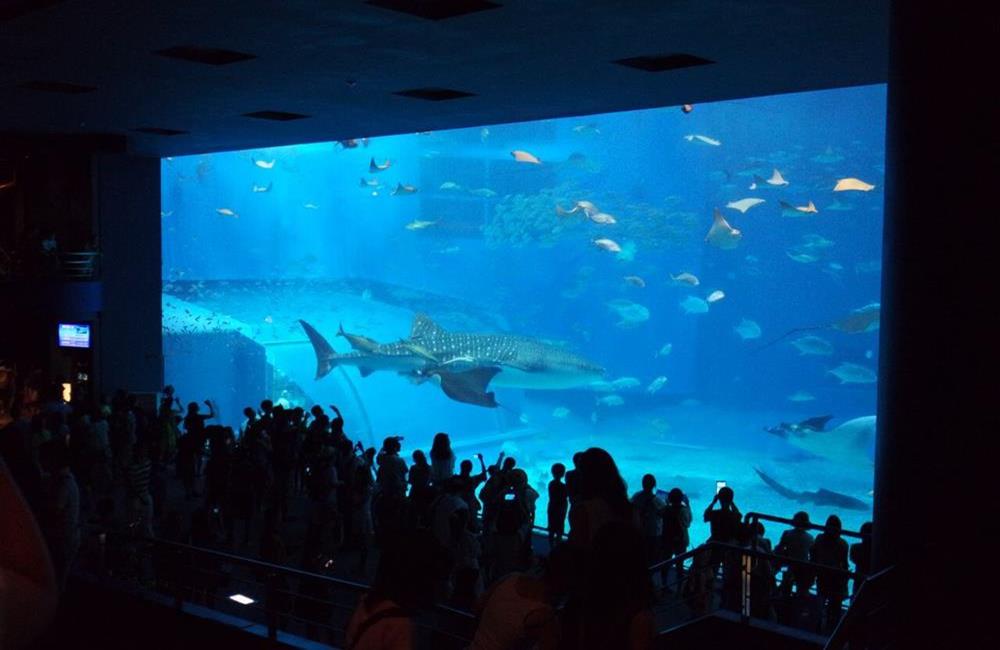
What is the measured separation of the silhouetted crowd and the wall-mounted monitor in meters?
3.25

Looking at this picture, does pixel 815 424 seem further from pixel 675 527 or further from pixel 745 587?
pixel 745 587

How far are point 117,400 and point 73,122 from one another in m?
4.72

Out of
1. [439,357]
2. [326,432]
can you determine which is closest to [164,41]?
[326,432]

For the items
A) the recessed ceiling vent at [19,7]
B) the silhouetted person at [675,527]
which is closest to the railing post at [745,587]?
the silhouetted person at [675,527]

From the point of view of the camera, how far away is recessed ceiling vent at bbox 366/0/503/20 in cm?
723

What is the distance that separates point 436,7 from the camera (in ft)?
24.4

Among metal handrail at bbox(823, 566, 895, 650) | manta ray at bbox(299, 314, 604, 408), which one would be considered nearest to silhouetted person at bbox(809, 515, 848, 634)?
metal handrail at bbox(823, 566, 895, 650)

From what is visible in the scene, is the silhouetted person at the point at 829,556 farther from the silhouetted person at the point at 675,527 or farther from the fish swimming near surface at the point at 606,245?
the fish swimming near surface at the point at 606,245

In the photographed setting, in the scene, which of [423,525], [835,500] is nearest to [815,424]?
[835,500]

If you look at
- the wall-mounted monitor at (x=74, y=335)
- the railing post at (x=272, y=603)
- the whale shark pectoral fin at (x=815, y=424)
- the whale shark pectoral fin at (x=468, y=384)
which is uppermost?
the whale shark pectoral fin at (x=468, y=384)

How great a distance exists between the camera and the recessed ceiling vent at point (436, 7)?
7.23m

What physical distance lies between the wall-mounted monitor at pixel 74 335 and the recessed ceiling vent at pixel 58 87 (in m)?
6.37

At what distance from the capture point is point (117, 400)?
1286 cm

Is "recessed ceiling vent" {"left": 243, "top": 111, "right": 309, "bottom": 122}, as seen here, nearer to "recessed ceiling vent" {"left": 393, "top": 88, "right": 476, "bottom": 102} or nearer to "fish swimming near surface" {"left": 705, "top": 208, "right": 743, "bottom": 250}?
"recessed ceiling vent" {"left": 393, "top": 88, "right": 476, "bottom": 102}
